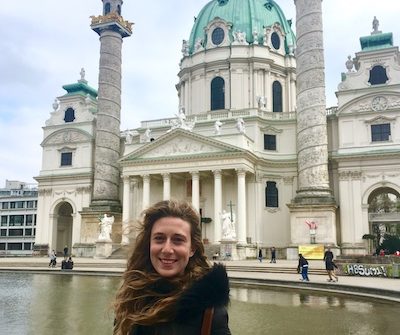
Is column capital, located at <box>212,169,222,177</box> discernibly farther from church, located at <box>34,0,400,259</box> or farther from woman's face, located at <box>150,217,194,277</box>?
woman's face, located at <box>150,217,194,277</box>

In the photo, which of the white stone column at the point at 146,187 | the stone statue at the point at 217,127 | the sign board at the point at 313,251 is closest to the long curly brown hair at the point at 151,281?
→ the sign board at the point at 313,251

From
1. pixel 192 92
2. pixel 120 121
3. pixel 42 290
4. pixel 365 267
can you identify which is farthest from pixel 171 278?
pixel 192 92

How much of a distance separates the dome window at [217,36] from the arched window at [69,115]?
61.4 ft

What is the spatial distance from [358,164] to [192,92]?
22261 mm

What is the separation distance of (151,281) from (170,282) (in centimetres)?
10

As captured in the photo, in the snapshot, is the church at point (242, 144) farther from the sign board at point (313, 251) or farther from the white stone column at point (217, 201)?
the sign board at point (313, 251)

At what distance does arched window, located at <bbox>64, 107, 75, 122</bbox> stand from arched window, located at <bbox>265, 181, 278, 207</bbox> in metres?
24.7

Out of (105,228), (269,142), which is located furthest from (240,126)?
(105,228)

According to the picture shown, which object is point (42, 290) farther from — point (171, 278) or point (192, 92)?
point (192, 92)

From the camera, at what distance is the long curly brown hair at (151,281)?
2.36m

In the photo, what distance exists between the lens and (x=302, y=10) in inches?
1718

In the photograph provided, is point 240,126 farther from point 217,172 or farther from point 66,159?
point 66,159

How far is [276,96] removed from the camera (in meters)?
56.5

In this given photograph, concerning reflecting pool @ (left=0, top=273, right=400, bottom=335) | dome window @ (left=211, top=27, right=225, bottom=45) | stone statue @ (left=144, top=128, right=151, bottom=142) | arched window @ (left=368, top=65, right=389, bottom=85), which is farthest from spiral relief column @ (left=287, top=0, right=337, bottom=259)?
reflecting pool @ (left=0, top=273, right=400, bottom=335)
